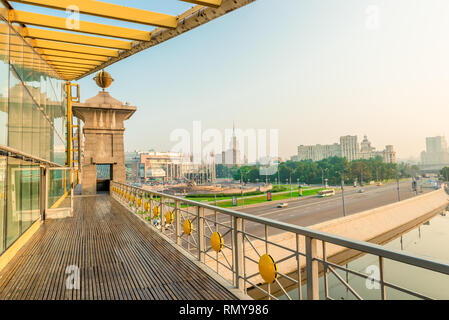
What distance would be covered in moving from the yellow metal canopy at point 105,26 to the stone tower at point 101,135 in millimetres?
8429

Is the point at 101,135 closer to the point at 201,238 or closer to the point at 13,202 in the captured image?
the point at 13,202

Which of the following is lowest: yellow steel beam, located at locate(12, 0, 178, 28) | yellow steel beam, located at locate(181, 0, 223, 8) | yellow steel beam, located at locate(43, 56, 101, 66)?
yellow steel beam, located at locate(181, 0, 223, 8)

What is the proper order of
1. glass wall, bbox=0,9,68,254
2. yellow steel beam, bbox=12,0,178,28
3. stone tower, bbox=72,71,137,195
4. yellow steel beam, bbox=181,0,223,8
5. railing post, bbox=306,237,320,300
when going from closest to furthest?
1. railing post, bbox=306,237,320,300
2. glass wall, bbox=0,9,68,254
3. yellow steel beam, bbox=181,0,223,8
4. yellow steel beam, bbox=12,0,178,28
5. stone tower, bbox=72,71,137,195

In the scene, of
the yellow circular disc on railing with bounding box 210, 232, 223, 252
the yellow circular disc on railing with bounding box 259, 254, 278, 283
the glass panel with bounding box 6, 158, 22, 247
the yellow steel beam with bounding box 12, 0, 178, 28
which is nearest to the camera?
the yellow circular disc on railing with bounding box 259, 254, 278, 283

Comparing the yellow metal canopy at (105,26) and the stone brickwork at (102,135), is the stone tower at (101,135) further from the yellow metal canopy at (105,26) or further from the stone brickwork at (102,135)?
the yellow metal canopy at (105,26)

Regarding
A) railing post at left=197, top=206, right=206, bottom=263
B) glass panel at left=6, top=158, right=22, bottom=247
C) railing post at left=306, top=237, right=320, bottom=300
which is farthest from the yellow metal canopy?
railing post at left=306, top=237, right=320, bottom=300

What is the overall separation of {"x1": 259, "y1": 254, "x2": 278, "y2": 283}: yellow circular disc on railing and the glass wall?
4568 mm

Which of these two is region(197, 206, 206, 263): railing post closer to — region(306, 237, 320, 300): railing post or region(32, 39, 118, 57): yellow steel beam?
region(306, 237, 320, 300): railing post

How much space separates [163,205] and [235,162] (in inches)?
6256

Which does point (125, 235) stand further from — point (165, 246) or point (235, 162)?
point (235, 162)

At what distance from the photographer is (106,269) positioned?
441 cm

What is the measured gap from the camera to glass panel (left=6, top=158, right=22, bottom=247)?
16.6 ft

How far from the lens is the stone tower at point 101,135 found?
16.9m

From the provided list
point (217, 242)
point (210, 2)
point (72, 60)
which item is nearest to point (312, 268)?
point (217, 242)
